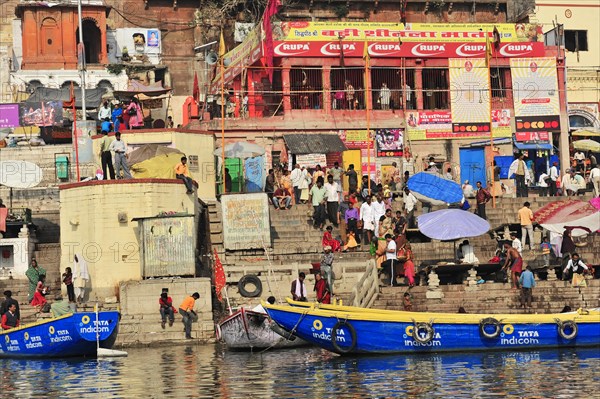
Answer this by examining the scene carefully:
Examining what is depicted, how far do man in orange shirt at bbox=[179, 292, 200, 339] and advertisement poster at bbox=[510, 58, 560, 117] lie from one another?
57.1 feet

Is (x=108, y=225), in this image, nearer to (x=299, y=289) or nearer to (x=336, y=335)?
(x=299, y=289)

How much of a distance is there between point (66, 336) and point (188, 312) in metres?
3.90

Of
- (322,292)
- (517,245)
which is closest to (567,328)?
(322,292)

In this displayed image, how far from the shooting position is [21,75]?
174 feet

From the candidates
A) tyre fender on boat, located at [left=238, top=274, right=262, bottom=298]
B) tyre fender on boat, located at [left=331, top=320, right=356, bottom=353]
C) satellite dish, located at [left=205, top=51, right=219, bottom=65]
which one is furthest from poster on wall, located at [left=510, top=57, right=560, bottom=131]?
tyre fender on boat, located at [left=331, top=320, right=356, bottom=353]

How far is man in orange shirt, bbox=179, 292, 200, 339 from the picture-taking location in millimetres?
32688

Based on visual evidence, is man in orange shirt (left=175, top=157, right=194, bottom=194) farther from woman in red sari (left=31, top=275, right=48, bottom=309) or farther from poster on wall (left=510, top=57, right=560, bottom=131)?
poster on wall (left=510, top=57, right=560, bottom=131)

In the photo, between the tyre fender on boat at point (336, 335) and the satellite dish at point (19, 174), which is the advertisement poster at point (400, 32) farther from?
the tyre fender on boat at point (336, 335)

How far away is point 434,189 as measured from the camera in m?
37.1

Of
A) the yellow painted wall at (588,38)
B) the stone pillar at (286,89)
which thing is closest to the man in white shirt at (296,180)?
the stone pillar at (286,89)

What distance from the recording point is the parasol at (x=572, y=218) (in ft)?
114

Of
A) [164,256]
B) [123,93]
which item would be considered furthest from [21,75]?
[164,256]

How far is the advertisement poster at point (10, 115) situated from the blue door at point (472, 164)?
15710mm

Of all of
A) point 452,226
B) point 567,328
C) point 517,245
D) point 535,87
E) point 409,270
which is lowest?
point 567,328
